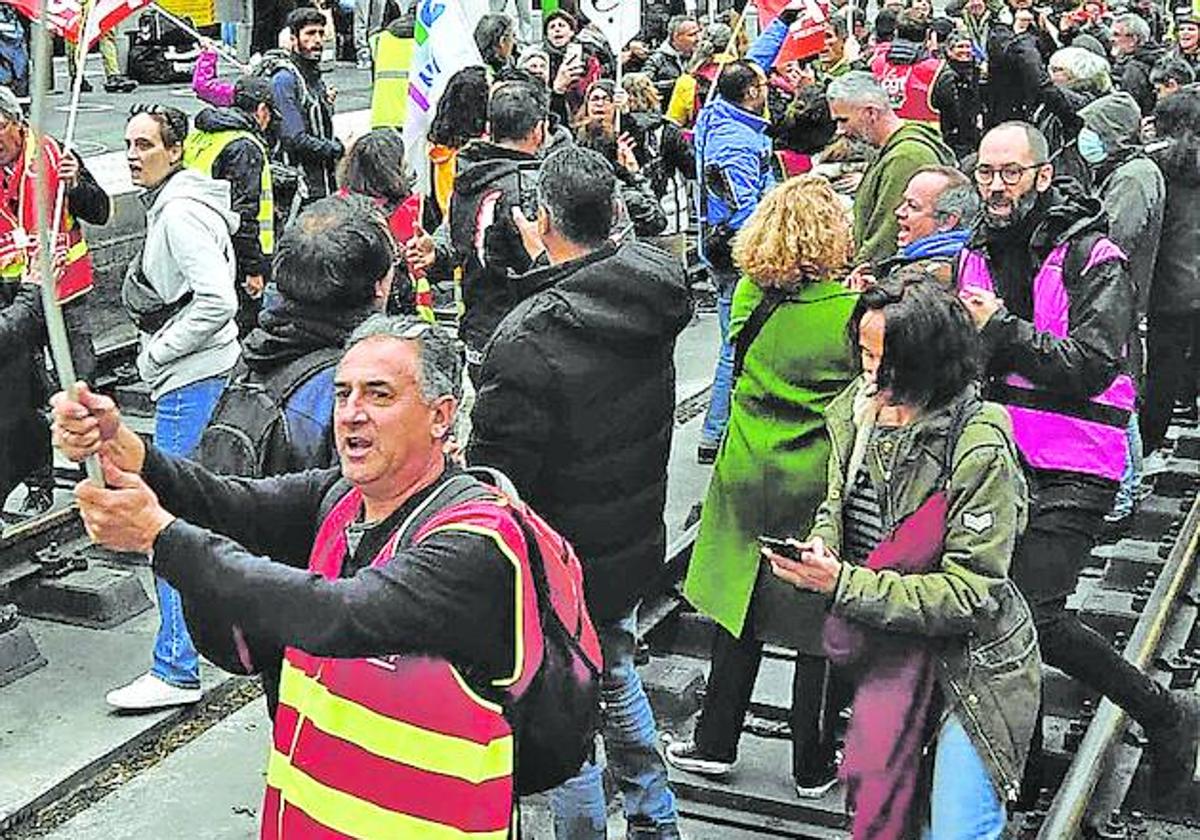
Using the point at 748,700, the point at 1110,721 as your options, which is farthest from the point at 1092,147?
the point at 748,700

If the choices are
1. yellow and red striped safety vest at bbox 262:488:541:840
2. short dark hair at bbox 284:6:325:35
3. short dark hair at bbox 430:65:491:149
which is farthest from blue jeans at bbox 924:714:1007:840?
short dark hair at bbox 284:6:325:35

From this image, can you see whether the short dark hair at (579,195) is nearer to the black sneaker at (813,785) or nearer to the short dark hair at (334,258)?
the short dark hair at (334,258)

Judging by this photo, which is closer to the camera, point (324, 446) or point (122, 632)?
point (324, 446)

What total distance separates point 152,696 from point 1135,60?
32.4 ft

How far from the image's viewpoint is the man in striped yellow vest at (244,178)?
9.25 meters

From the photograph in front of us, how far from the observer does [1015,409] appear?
5.56 metres

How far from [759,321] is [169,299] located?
2.18 meters

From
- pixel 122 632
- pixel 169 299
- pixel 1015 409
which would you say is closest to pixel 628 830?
pixel 1015 409

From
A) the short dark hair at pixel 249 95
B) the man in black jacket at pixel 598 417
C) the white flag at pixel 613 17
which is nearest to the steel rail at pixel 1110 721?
the man in black jacket at pixel 598 417

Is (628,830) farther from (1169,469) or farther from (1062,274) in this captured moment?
(1169,469)

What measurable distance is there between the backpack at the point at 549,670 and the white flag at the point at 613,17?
360 inches

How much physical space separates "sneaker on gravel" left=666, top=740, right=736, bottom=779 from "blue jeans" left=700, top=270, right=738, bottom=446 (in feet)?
11.0

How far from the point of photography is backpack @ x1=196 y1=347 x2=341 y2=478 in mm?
4469

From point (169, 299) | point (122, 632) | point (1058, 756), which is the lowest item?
point (122, 632)
